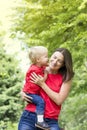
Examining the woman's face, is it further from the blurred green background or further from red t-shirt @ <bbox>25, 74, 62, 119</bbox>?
the blurred green background

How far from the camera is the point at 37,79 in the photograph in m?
3.81

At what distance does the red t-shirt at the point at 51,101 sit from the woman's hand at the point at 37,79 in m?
0.10

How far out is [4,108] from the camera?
18344 mm

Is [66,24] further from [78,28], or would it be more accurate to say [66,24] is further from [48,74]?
[48,74]

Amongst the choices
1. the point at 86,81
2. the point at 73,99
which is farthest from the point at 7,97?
the point at 86,81

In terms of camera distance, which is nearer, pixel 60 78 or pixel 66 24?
pixel 60 78

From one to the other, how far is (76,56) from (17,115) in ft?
38.4

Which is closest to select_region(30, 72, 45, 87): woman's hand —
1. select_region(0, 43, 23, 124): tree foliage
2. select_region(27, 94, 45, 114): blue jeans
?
select_region(27, 94, 45, 114): blue jeans

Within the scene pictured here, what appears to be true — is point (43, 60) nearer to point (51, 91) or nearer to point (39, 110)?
point (51, 91)

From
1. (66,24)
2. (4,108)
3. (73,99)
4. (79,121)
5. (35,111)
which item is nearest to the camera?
(35,111)

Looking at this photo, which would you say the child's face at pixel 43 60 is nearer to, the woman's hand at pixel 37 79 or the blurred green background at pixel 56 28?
the woman's hand at pixel 37 79

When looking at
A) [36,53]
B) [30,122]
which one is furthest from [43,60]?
[30,122]

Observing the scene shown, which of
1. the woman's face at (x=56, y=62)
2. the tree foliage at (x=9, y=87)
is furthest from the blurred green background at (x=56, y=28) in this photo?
the tree foliage at (x=9, y=87)

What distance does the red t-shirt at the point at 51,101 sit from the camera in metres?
3.82
